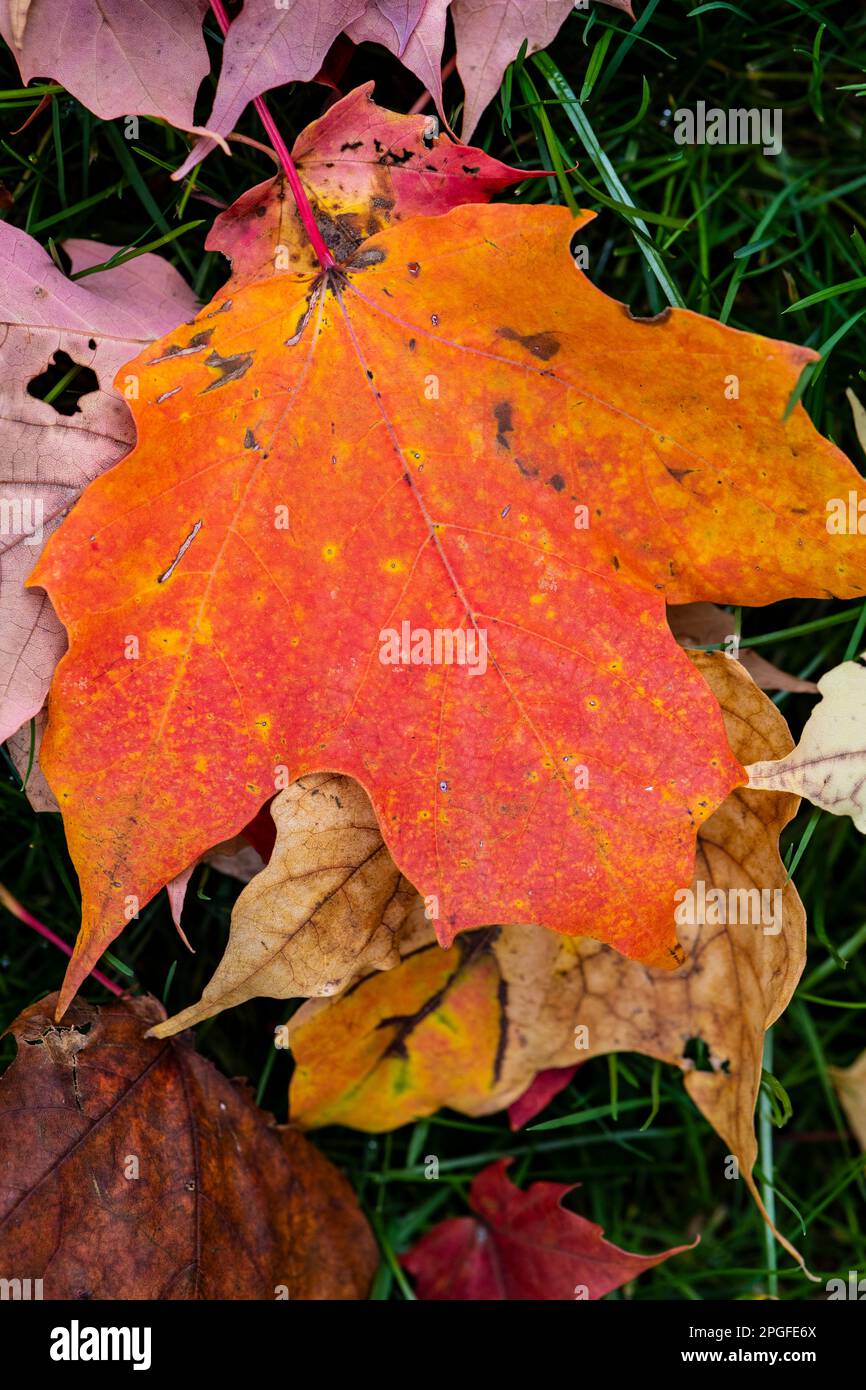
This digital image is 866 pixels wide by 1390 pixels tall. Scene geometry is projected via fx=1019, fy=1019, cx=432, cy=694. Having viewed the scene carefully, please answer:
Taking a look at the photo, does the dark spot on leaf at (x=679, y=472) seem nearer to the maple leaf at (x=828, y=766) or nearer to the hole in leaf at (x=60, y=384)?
the maple leaf at (x=828, y=766)

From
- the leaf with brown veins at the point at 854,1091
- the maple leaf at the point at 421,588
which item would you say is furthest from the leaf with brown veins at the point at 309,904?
the leaf with brown veins at the point at 854,1091

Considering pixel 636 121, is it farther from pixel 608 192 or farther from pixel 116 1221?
pixel 116 1221

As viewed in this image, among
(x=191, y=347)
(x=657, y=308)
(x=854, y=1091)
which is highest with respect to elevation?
(x=657, y=308)

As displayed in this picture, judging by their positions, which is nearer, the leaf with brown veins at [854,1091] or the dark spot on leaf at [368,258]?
the dark spot on leaf at [368,258]

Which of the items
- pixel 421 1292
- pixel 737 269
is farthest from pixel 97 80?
pixel 421 1292

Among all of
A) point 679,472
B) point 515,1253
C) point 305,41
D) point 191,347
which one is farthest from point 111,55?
point 515,1253

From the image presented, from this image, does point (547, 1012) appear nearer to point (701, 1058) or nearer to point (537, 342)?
point (701, 1058)
